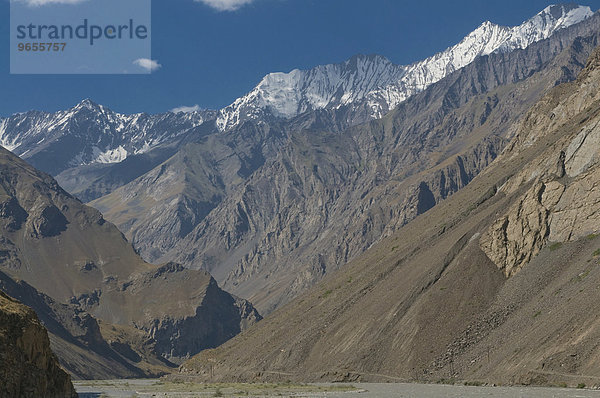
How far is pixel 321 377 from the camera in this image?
459 ft

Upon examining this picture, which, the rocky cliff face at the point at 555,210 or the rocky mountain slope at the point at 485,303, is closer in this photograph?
the rocky mountain slope at the point at 485,303

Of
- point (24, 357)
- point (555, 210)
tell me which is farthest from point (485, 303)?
point (24, 357)

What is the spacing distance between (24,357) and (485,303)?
93520mm

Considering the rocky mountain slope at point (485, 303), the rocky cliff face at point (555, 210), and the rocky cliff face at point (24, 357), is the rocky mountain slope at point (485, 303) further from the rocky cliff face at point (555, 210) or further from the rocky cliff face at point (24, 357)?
the rocky cliff face at point (24, 357)

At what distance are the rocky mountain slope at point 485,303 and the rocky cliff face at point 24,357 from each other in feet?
188

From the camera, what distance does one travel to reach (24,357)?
55.6m

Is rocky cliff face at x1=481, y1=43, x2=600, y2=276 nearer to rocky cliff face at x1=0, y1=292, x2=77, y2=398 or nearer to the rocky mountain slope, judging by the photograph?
the rocky mountain slope

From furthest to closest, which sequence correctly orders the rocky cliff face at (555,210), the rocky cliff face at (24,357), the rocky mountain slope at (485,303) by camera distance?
the rocky cliff face at (555,210), the rocky mountain slope at (485,303), the rocky cliff face at (24,357)

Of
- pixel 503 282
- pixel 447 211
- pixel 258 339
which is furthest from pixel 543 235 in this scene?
A: pixel 258 339

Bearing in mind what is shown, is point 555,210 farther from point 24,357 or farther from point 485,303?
point 24,357

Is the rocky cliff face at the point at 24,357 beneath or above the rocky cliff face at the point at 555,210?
beneath

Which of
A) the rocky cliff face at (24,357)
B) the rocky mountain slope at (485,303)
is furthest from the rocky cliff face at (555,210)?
the rocky cliff face at (24,357)

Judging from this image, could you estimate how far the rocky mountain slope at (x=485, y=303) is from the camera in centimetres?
10157

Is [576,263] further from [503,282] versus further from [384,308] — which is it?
[384,308]
